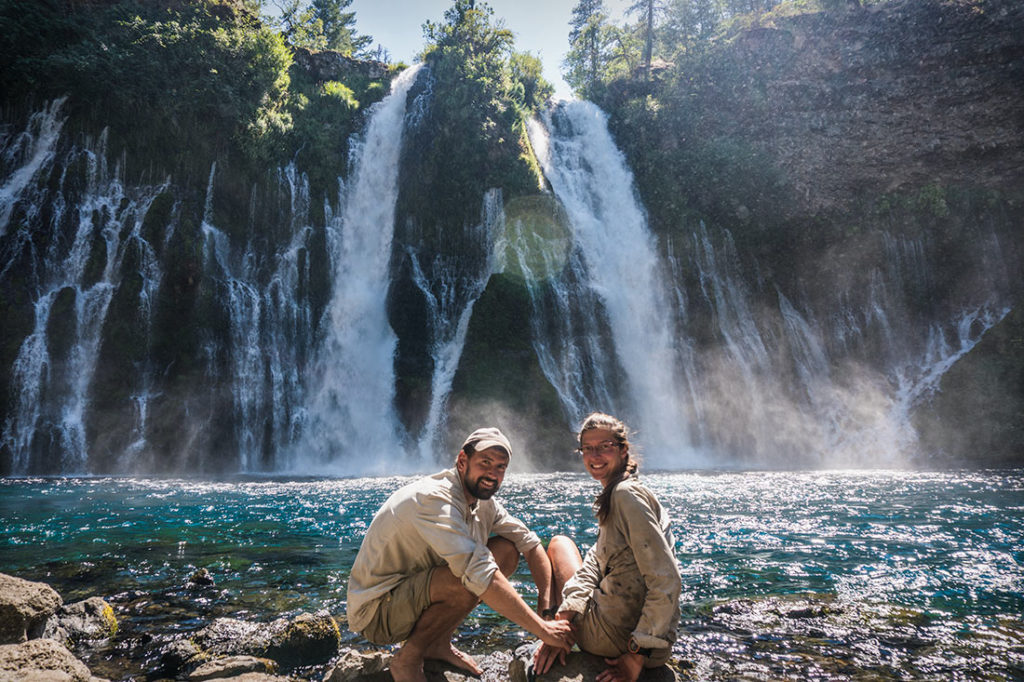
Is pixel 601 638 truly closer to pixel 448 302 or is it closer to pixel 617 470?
pixel 617 470

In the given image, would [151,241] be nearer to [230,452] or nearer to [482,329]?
[230,452]

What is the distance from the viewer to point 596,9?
49.2 metres

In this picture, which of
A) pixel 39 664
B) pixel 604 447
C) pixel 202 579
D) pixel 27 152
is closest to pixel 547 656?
pixel 604 447

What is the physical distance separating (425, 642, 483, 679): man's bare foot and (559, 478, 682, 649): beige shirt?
0.85 m

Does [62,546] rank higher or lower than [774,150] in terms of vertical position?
lower

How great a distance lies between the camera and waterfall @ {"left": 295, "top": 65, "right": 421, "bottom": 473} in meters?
19.8

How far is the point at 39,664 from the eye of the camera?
Result: 10.6 feet

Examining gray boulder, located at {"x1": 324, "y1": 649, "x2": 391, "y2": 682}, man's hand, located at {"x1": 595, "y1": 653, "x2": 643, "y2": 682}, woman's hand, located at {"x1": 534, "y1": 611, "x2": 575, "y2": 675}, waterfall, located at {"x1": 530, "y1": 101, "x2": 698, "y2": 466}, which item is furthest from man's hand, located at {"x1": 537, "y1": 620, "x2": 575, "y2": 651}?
waterfall, located at {"x1": 530, "y1": 101, "x2": 698, "y2": 466}

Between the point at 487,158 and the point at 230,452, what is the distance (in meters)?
15.1

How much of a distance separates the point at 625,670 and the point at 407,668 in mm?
1267

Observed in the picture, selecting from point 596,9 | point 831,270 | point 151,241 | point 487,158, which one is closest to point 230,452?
point 151,241

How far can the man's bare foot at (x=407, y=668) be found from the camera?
3.30 metres

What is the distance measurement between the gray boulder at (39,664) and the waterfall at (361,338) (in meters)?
15.5

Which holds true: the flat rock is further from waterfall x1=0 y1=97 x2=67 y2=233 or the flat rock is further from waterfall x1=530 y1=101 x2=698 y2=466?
waterfall x1=0 y1=97 x2=67 y2=233
